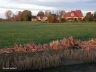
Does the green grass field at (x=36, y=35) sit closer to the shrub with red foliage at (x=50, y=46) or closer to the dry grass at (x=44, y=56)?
the shrub with red foliage at (x=50, y=46)

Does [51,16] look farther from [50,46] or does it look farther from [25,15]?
[50,46]

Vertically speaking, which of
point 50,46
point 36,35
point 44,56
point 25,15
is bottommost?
point 25,15

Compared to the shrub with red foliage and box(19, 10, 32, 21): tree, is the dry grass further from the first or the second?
box(19, 10, 32, 21): tree

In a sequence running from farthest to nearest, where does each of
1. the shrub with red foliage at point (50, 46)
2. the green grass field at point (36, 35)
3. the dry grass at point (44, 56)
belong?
the green grass field at point (36, 35) < the shrub with red foliage at point (50, 46) < the dry grass at point (44, 56)

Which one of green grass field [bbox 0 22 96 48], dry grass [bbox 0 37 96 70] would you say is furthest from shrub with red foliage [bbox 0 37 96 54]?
green grass field [bbox 0 22 96 48]

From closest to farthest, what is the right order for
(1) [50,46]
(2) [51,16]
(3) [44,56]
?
(3) [44,56]
(1) [50,46]
(2) [51,16]

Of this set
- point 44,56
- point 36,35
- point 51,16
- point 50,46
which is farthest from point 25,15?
point 44,56

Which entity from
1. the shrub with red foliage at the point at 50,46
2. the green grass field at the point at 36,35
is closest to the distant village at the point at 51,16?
the green grass field at the point at 36,35

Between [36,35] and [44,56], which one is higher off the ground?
[44,56]

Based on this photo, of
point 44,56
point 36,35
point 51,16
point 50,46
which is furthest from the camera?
point 51,16

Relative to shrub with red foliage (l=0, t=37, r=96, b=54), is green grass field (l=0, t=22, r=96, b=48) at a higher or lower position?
lower

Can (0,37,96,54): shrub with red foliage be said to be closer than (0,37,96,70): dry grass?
No

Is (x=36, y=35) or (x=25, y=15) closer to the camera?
(x=36, y=35)

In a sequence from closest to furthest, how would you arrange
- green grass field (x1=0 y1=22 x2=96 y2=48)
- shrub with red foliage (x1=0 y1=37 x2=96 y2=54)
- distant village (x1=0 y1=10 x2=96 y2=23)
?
shrub with red foliage (x1=0 y1=37 x2=96 y2=54)
green grass field (x1=0 y1=22 x2=96 y2=48)
distant village (x1=0 y1=10 x2=96 y2=23)
